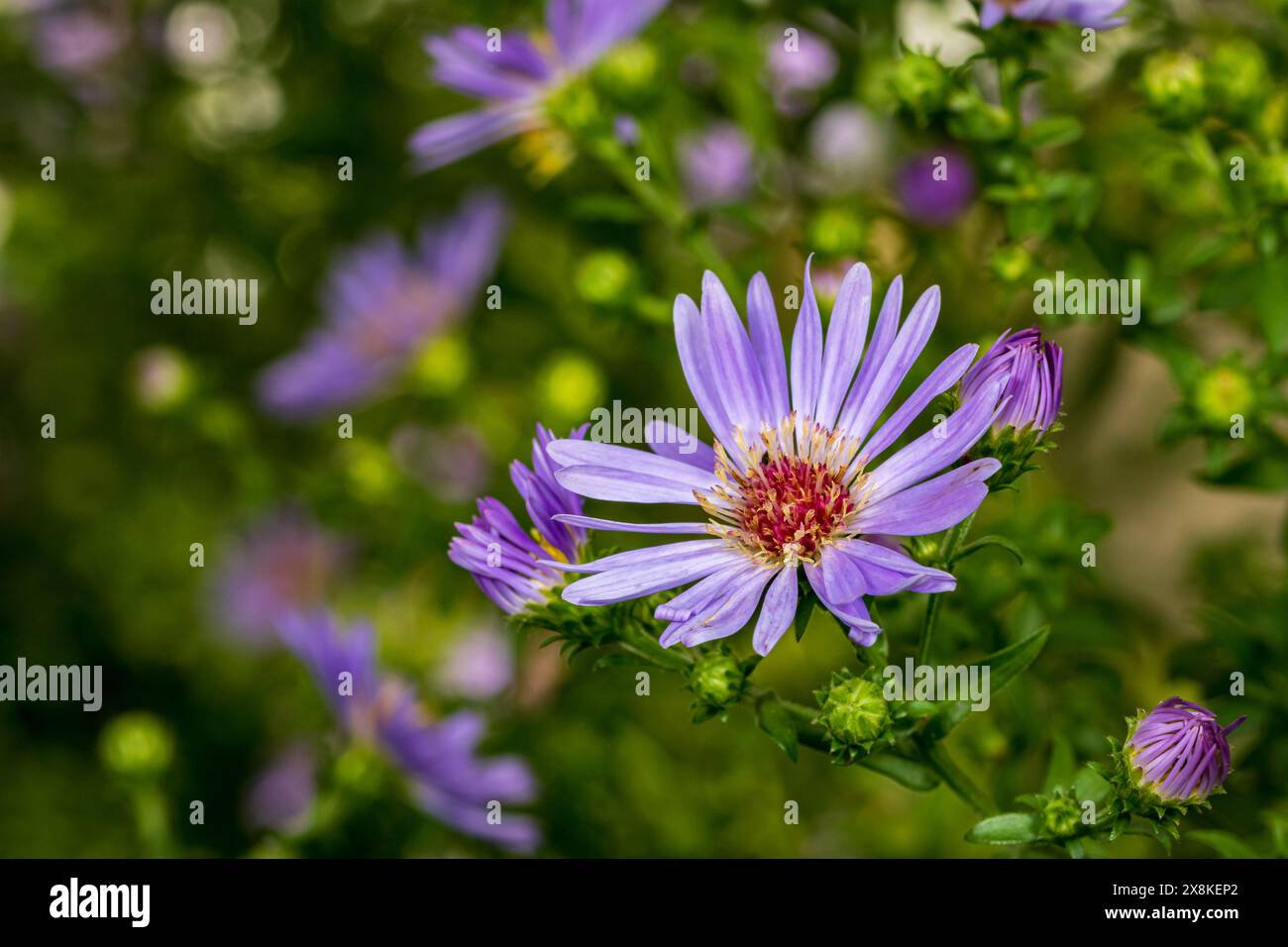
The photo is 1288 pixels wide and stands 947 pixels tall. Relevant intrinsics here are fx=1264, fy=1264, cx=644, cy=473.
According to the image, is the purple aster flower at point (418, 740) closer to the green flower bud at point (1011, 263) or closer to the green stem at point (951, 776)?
the green stem at point (951, 776)

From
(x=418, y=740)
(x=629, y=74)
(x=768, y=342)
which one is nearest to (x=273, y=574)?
(x=418, y=740)

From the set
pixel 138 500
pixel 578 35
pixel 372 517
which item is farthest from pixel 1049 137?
pixel 138 500

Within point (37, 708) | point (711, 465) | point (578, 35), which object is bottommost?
point (37, 708)

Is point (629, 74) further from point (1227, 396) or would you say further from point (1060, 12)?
point (1227, 396)

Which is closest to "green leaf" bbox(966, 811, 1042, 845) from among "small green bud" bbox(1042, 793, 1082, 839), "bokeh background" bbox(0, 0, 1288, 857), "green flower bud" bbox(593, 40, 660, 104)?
"small green bud" bbox(1042, 793, 1082, 839)

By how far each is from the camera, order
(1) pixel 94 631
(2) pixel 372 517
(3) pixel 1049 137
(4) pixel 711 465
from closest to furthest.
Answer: (4) pixel 711 465 < (3) pixel 1049 137 < (2) pixel 372 517 < (1) pixel 94 631
